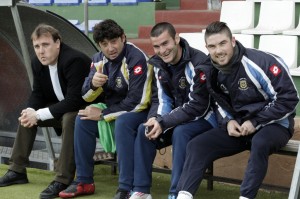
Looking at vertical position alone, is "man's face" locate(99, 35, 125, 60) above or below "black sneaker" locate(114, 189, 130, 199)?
above

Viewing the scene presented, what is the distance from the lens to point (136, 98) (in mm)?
5285

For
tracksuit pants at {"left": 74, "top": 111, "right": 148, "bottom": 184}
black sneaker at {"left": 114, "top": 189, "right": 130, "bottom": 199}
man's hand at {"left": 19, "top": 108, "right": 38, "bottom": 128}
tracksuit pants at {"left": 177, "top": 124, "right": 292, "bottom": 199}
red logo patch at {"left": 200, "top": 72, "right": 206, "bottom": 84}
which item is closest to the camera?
tracksuit pants at {"left": 177, "top": 124, "right": 292, "bottom": 199}

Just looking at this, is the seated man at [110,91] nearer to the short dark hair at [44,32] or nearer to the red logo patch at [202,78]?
the short dark hair at [44,32]

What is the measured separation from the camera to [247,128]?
4609mm

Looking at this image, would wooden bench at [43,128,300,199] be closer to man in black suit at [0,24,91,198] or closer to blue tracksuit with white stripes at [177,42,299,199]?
blue tracksuit with white stripes at [177,42,299,199]

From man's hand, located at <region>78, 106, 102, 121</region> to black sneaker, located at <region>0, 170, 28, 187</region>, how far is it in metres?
0.88

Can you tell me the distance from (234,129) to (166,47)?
720mm

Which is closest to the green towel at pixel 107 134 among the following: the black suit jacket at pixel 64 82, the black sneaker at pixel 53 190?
the black suit jacket at pixel 64 82

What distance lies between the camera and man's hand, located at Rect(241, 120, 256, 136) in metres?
4.61

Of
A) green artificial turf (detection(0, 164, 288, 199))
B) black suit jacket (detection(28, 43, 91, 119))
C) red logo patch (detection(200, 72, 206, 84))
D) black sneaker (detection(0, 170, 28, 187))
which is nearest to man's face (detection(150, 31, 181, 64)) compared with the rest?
red logo patch (detection(200, 72, 206, 84))

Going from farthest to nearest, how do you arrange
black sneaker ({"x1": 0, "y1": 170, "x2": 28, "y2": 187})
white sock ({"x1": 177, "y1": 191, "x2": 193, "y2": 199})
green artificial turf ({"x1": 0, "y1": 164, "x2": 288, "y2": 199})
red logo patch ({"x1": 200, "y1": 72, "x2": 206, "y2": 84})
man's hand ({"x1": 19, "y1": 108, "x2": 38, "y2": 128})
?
black sneaker ({"x1": 0, "y1": 170, "x2": 28, "y2": 187}) < man's hand ({"x1": 19, "y1": 108, "x2": 38, "y2": 128}) < green artificial turf ({"x1": 0, "y1": 164, "x2": 288, "y2": 199}) < red logo patch ({"x1": 200, "y1": 72, "x2": 206, "y2": 84}) < white sock ({"x1": 177, "y1": 191, "x2": 193, "y2": 199})

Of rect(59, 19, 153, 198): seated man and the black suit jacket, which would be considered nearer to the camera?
rect(59, 19, 153, 198): seated man

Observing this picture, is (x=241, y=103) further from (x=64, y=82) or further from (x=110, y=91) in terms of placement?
(x=64, y=82)

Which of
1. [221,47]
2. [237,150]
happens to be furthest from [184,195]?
[221,47]
